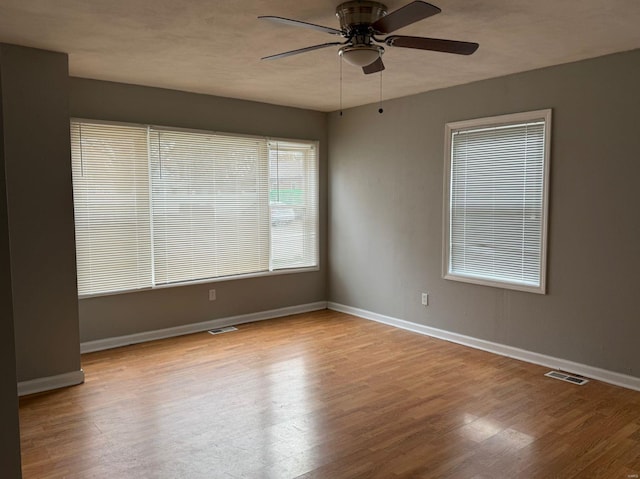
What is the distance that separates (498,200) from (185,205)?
3.04 meters

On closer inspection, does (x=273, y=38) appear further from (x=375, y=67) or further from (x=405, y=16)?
(x=405, y=16)

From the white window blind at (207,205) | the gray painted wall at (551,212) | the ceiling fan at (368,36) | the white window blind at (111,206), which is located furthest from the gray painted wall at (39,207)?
the gray painted wall at (551,212)

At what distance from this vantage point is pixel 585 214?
391 cm

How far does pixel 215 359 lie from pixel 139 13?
2.80 m

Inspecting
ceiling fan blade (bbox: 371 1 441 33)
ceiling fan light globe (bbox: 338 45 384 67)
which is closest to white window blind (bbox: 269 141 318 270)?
ceiling fan light globe (bbox: 338 45 384 67)

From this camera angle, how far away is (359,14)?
2.74m

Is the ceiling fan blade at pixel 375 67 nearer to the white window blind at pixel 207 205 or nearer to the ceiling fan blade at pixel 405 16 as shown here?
the ceiling fan blade at pixel 405 16

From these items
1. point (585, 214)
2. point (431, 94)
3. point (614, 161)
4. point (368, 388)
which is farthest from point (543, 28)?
point (368, 388)

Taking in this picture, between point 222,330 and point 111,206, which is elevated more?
point 111,206

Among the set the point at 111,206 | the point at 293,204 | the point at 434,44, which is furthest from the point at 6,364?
the point at 293,204

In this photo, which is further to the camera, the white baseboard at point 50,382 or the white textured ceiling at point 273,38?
the white baseboard at point 50,382

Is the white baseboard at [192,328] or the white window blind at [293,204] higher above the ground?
the white window blind at [293,204]

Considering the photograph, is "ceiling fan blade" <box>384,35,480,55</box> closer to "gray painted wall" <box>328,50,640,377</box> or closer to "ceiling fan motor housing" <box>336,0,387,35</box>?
"ceiling fan motor housing" <box>336,0,387,35</box>

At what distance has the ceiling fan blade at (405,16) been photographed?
2.23m
